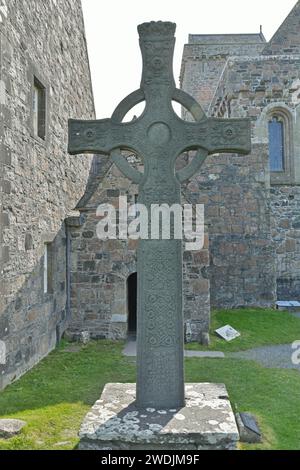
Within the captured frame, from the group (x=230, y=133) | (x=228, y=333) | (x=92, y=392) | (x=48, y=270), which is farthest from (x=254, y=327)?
(x=230, y=133)

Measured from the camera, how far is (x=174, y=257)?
3.75 m

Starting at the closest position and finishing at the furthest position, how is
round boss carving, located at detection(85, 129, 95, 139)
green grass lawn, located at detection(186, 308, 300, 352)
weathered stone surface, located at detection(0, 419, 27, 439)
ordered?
round boss carving, located at detection(85, 129, 95, 139) < weathered stone surface, located at detection(0, 419, 27, 439) < green grass lawn, located at detection(186, 308, 300, 352)

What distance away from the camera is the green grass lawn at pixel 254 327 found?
9367 mm

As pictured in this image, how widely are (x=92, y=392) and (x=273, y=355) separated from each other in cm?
416

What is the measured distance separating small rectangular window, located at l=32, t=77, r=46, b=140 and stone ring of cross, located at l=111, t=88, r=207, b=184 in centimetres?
491

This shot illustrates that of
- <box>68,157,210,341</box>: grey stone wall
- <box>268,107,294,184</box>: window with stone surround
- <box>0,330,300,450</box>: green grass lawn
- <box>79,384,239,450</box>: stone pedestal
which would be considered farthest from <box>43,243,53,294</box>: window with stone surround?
<box>268,107,294,184</box>: window with stone surround

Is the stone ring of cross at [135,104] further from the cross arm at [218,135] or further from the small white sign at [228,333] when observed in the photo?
the small white sign at [228,333]

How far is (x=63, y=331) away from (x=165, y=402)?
6733mm

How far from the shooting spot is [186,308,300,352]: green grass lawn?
369 inches

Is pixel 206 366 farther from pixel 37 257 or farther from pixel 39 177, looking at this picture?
pixel 39 177

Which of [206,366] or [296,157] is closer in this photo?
[206,366]

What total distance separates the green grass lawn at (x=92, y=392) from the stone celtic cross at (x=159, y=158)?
1.51 metres

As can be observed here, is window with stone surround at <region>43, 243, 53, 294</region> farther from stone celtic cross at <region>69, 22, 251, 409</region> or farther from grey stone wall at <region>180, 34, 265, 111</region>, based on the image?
grey stone wall at <region>180, 34, 265, 111</region>

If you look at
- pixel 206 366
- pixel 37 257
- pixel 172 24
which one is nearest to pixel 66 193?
pixel 37 257
